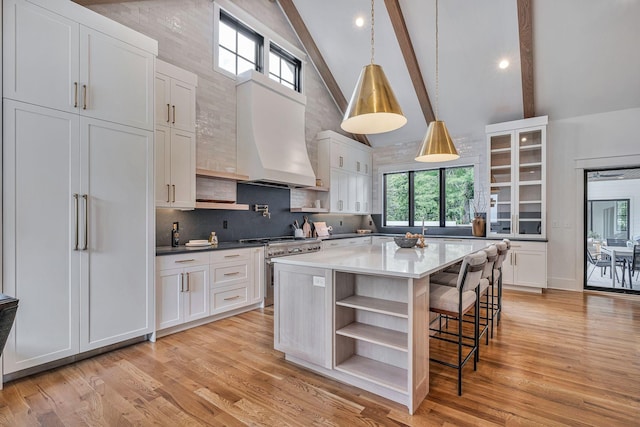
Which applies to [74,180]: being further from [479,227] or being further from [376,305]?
[479,227]

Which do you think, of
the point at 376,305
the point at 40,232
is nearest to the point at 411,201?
the point at 376,305

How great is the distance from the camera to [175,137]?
141 inches

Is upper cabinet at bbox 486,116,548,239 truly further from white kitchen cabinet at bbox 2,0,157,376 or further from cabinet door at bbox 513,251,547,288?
white kitchen cabinet at bbox 2,0,157,376

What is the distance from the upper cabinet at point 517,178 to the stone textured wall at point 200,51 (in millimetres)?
4350

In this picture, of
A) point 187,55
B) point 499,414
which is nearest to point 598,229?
point 499,414

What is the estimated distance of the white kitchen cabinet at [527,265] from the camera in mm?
4977

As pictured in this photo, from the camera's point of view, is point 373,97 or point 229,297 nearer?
point 373,97

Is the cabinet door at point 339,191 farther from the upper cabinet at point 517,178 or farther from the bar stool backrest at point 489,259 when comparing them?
the bar stool backrest at point 489,259

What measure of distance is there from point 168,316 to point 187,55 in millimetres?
3142

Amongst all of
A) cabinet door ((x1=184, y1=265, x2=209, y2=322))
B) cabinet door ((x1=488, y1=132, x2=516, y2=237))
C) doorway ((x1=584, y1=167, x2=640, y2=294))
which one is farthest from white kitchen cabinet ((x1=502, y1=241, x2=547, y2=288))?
cabinet door ((x1=184, y1=265, x2=209, y2=322))

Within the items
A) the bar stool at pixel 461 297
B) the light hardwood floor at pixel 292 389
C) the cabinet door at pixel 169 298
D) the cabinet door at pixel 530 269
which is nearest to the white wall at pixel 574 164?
the cabinet door at pixel 530 269

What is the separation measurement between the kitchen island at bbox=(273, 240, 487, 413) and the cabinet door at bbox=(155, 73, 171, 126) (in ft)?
7.01

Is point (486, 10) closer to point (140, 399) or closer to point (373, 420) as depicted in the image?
point (373, 420)

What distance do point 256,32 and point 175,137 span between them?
8.12 feet
